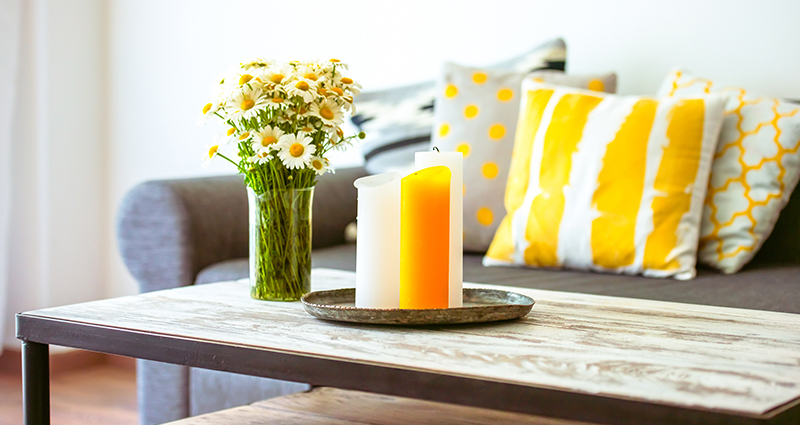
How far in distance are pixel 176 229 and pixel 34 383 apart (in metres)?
0.73

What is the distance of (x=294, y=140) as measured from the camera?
1.04m

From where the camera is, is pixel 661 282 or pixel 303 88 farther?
pixel 661 282

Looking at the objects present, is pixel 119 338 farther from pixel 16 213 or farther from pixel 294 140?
pixel 16 213

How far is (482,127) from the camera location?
187 cm

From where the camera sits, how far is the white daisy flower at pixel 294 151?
1030 mm

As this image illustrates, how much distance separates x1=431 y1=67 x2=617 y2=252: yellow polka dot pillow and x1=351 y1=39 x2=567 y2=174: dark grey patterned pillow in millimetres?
146

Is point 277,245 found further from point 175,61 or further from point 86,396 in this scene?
point 175,61

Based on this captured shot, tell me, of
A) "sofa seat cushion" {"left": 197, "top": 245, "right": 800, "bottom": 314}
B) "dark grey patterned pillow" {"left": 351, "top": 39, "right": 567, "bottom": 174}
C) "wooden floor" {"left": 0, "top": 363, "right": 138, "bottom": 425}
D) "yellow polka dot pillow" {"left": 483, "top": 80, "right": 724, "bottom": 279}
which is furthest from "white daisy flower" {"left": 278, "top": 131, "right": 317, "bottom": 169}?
"wooden floor" {"left": 0, "top": 363, "right": 138, "bottom": 425}

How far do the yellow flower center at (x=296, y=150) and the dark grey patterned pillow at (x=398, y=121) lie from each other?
3.29 feet

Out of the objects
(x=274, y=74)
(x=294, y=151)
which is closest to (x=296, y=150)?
(x=294, y=151)

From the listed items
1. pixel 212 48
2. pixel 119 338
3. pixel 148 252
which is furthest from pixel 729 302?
pixel 212 48

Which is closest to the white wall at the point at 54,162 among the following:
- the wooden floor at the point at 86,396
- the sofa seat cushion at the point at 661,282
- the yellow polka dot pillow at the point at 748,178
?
the wooden floor at the point at 86,396

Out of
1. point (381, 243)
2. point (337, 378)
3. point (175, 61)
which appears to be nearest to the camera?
point (337, 378)

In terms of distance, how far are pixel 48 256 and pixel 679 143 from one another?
204 centimetres
